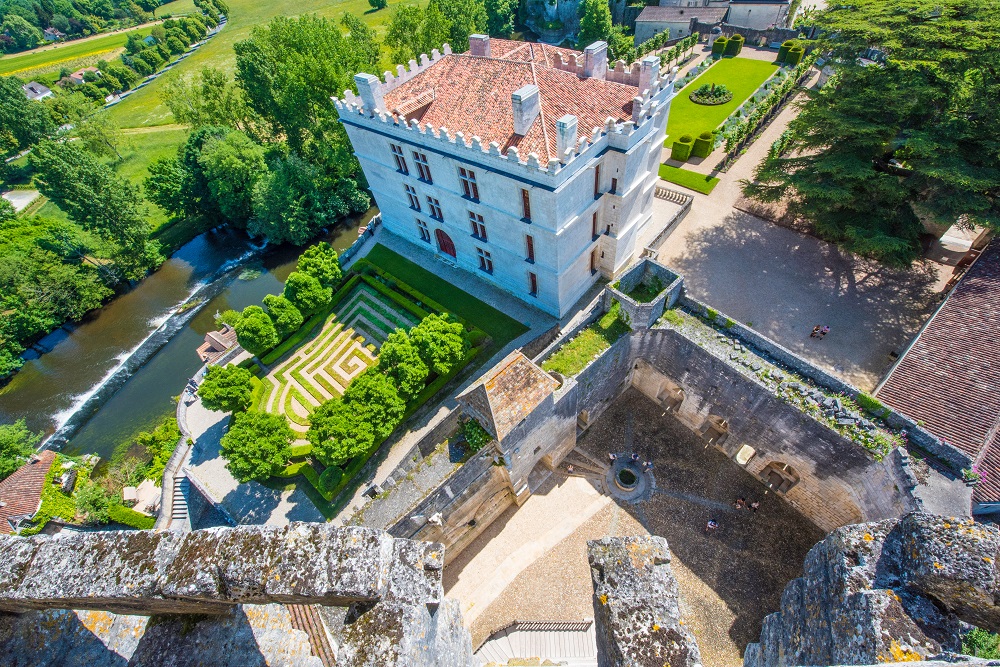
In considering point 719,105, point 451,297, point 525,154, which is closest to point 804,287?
point 525,154

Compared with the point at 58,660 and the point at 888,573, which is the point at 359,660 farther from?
the point at 888,573

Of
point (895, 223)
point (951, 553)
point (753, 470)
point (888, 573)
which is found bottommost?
point (753, 470)

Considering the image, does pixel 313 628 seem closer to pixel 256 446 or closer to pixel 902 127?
pixel 256 446

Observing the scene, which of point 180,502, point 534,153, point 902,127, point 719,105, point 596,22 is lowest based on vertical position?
point 180,502

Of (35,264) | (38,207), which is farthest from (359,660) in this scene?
(38,207)

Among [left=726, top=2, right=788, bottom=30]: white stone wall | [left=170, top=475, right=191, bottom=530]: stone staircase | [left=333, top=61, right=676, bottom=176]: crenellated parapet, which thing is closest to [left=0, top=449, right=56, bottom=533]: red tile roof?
[left=170, top=475, right=191, bottom=530]: stone staircase

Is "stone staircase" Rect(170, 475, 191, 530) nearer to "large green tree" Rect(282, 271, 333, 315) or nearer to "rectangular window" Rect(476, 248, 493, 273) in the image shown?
"large green tree" Rect(282, 271, 333, 315)

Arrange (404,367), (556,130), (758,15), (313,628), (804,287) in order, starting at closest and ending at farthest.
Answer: (313,628) → (556,130) → (404,367) → (804,287) → (758,15)
